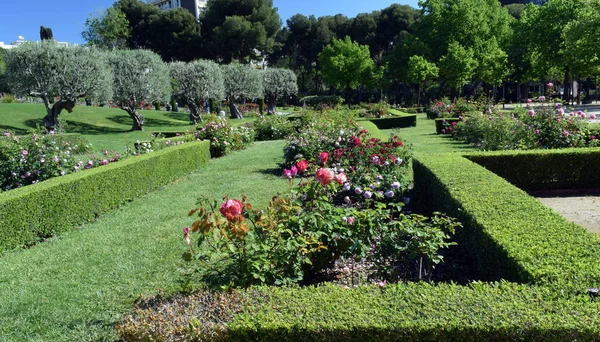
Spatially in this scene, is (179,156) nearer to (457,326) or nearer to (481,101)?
(457,326)

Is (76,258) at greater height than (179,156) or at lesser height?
lesser

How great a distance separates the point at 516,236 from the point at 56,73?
75.6ft

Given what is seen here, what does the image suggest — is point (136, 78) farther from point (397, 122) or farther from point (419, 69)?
point (419, 69)

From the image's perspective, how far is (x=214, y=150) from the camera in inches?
535

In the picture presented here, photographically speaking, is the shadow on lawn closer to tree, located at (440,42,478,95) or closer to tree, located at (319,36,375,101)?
tree, located at (319,36,375,101)

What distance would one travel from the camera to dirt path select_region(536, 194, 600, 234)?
5.38 metres

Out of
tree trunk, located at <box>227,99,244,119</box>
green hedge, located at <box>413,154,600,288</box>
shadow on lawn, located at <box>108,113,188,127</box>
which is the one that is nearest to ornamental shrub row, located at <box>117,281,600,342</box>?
green hedge, located at <box>413,154,600,288</box>

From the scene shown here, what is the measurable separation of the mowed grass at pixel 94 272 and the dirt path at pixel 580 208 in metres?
4.55

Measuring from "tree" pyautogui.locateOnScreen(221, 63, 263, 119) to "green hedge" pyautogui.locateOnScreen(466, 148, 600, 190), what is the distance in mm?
26389

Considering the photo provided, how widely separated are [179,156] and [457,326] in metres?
8.95

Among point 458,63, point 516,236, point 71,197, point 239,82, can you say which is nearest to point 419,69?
point 458,63

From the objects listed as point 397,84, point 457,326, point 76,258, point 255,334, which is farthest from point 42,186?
point 397,84

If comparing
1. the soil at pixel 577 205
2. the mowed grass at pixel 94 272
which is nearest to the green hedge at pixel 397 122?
the soil at pixel 577 205

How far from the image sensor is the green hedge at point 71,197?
5.21 m
